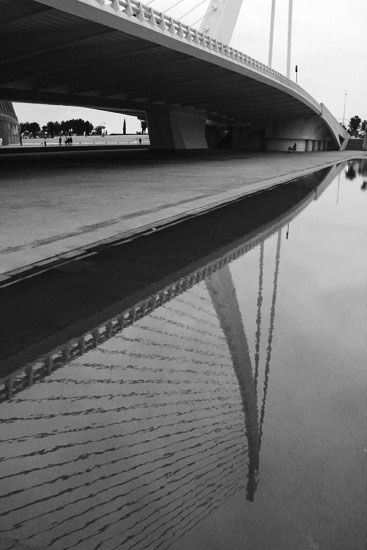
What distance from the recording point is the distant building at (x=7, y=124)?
86375 millimetres

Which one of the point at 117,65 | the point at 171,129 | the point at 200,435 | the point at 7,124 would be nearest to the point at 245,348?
the point at 200,435

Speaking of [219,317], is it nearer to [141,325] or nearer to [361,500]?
[141,325]

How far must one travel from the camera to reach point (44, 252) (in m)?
6.95

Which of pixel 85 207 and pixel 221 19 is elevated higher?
pixel 221 19

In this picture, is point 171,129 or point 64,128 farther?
point 64,128

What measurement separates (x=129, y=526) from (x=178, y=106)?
54.2 m

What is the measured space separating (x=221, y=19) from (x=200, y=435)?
40638 mm

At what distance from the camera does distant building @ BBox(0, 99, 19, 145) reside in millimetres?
86375

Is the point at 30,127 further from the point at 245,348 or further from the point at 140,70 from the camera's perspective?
the point at 245,348

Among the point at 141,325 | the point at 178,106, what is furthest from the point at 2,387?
the point at 178,106

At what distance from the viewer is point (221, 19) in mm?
37594

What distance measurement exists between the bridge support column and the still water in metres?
51.7

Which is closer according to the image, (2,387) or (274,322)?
(2,387)

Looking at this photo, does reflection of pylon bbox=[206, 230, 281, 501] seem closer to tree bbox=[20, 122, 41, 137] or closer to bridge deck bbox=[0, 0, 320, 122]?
bridge deck bbox=[0, 0, 320, 122]
